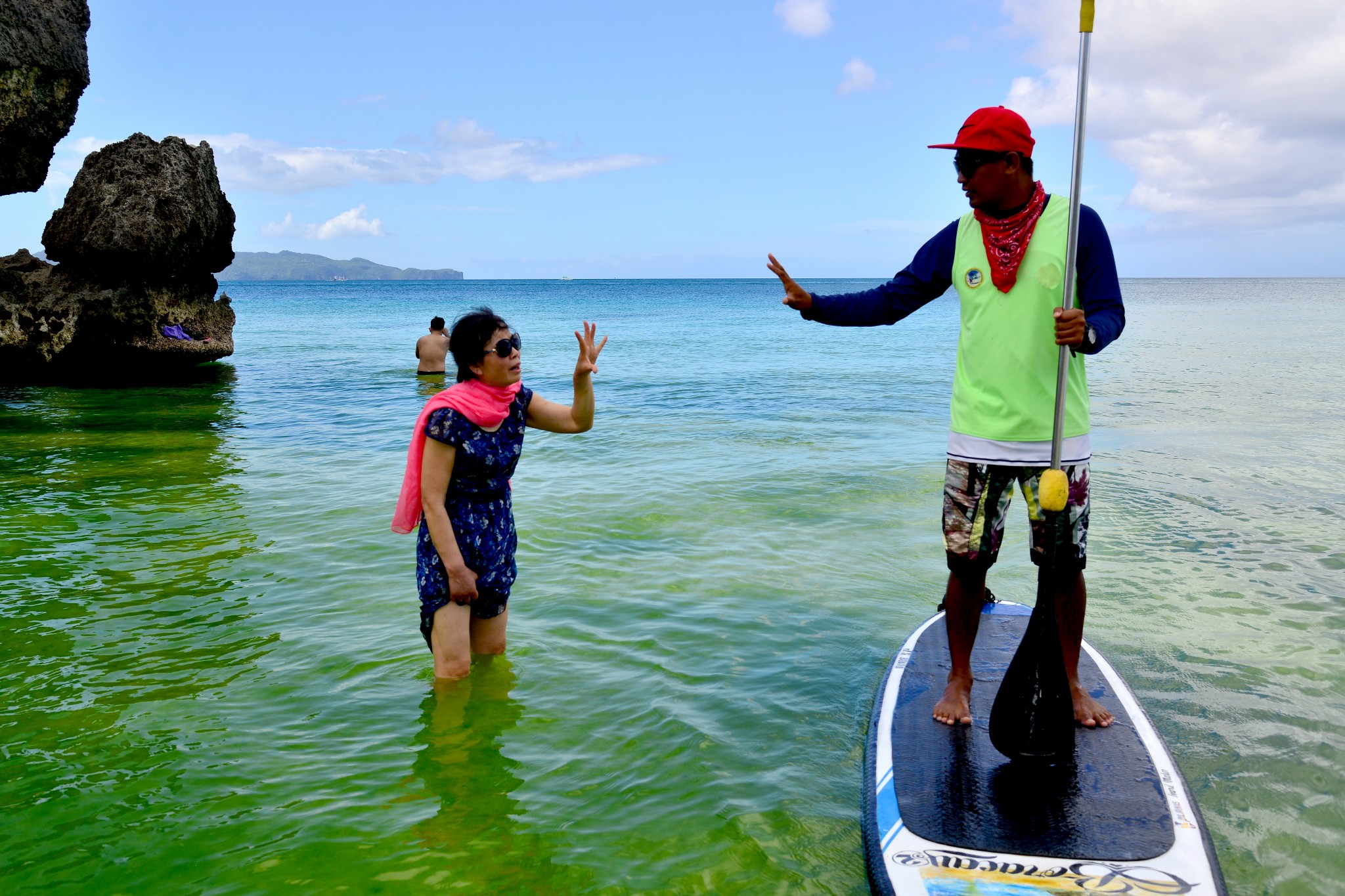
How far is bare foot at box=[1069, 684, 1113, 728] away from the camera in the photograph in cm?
390

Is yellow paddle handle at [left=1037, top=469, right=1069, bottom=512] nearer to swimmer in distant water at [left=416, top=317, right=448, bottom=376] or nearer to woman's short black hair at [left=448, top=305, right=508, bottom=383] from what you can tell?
woman's short black hair at [left=448, top=305, right=508, bottom=383]

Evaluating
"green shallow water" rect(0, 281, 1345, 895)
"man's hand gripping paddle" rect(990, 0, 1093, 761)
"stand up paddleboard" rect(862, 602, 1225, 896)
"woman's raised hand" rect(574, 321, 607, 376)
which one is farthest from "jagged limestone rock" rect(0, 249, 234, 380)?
"man's hand gripping paddle" rect(990, 0, 1093, 761)

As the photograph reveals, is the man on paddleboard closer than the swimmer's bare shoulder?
Yes

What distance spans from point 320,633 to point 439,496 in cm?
218

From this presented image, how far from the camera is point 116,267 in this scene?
19.6m

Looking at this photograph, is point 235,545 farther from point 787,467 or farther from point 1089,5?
point 1089,5

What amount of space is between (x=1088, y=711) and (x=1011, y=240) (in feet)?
6.57

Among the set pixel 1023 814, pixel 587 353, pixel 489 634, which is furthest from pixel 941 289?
pixel 489 634

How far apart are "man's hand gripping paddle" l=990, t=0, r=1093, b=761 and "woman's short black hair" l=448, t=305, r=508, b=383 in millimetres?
2274

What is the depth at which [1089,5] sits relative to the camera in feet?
11.8

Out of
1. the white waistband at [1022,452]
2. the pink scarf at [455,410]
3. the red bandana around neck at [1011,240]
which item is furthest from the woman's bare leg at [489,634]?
the red bandana around neck at [1011,240]

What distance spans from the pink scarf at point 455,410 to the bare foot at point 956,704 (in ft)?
7.43

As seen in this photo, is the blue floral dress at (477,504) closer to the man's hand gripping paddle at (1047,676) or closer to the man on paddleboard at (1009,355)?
the man on paddleboard at (1009,355)

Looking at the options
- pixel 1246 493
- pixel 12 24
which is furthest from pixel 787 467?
pixel 12 24
